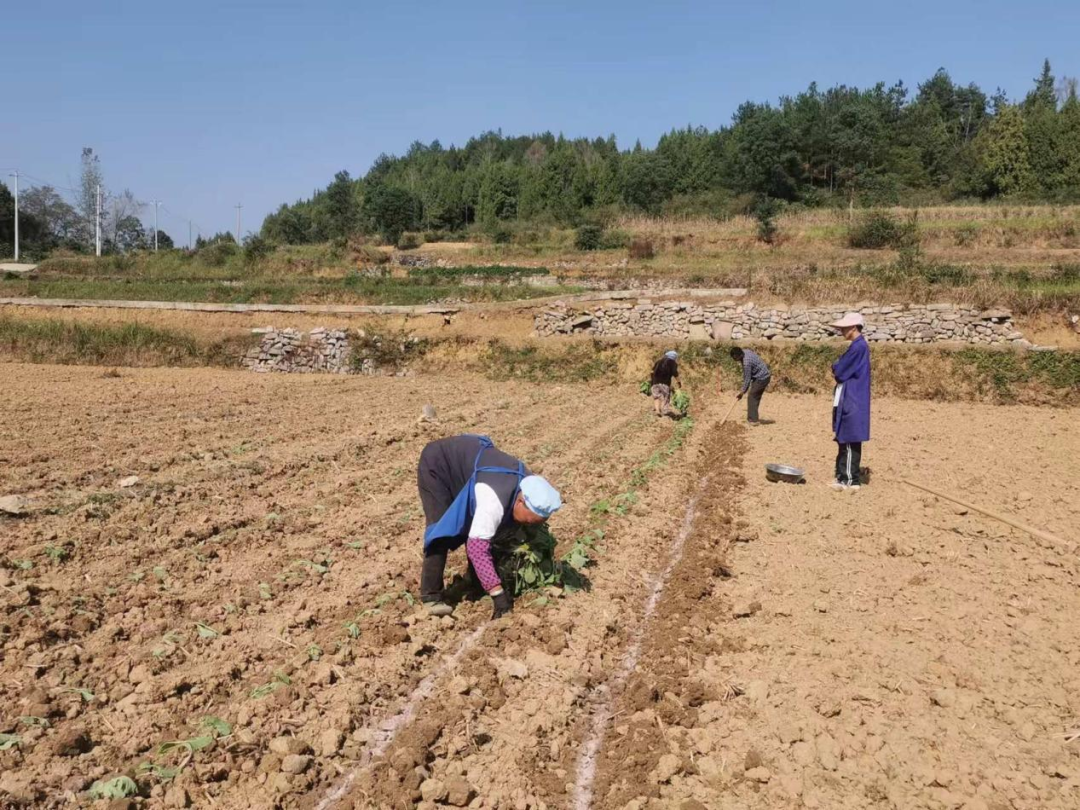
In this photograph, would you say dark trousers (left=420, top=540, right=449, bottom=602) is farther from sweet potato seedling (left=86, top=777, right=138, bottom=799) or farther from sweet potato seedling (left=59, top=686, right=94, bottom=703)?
sweet potato seedling (left=86, top=777, right=138, bottom=799)

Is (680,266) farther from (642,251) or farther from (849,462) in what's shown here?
(849,462)

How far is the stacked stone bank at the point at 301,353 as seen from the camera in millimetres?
22172

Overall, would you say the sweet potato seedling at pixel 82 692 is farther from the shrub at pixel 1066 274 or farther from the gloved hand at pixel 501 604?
the shrub at pixel 1066 274

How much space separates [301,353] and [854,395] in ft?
57.4

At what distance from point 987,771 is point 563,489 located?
17.8 feet

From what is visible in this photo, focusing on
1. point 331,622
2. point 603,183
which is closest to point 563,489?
point 331,622

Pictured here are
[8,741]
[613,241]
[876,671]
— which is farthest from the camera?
[613,241]

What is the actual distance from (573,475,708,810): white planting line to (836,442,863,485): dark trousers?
10.1 feet

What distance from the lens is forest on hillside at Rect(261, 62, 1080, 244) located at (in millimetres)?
47562

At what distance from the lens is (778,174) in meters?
51.8

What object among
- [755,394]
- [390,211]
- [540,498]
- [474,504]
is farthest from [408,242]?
[540,498]

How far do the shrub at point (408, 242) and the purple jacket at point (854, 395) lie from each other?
4554 centimetres

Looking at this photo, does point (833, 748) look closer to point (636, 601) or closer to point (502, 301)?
point (636, 601)

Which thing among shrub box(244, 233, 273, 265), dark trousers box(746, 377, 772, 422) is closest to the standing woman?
dark trousers box(746, 377, 772, 422)
